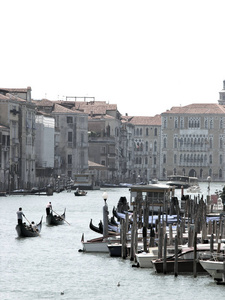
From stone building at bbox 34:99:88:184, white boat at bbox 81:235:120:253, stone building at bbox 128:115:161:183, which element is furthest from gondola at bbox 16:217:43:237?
stone building at bbox 128:115:161:183

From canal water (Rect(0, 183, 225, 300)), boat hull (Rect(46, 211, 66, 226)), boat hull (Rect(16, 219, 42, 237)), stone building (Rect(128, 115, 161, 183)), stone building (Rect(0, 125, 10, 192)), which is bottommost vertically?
canal water (Rect(0, 183, 225, 300))

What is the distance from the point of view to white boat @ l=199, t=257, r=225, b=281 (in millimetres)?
24188

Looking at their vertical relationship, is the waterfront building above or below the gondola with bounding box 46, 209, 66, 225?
above

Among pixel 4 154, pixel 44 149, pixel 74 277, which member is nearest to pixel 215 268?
pixel 74 277

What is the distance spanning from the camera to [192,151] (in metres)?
135

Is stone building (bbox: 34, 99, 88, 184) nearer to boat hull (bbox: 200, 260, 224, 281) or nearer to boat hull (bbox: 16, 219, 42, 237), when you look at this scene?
boat hull (bbox: 16, 219, 42, 237)

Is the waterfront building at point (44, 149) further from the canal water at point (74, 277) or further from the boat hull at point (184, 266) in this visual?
the boat hull at point (184, 266)

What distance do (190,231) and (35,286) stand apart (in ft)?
15.9

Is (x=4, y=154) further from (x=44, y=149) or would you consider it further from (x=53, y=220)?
(x=53, y=220)

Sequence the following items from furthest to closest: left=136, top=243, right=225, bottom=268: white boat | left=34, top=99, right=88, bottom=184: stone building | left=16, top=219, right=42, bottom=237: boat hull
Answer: left=34, top=99, right=88, bottom=184: stone building, left=16, top=219, right=42, bottom=237: boat hull, left=136, top=243, right=225, bottom=268: white boat

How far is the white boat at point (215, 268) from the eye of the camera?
24188 millimetres

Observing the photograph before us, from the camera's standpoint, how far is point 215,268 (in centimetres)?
2428

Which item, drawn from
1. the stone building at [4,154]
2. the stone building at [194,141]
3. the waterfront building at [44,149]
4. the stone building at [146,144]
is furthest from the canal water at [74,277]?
the stone building at [146,144]

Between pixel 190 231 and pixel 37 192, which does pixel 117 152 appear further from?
pixel 190 231
